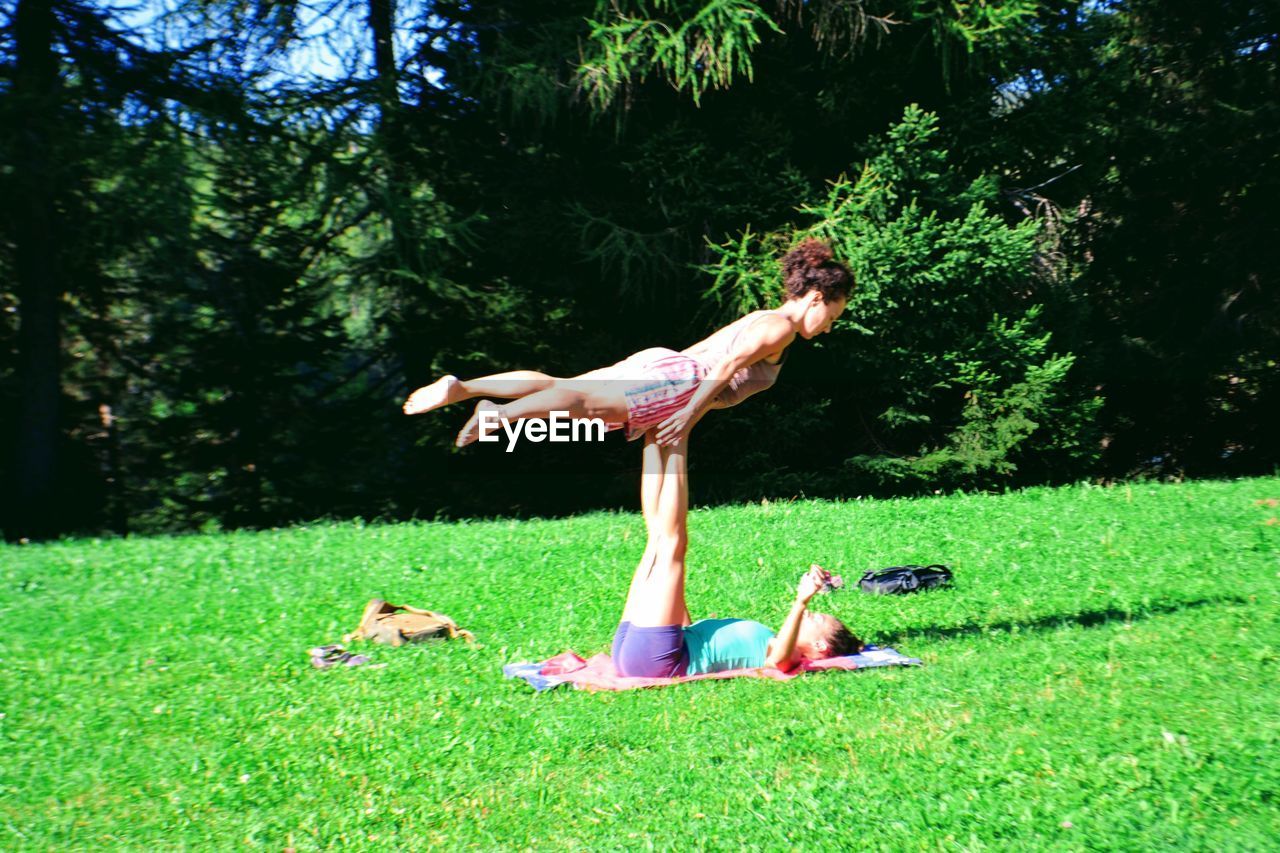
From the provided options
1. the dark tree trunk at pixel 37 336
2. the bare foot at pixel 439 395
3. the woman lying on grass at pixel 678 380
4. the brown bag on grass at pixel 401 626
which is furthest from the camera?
the dark tree trunk at pixel 37 336

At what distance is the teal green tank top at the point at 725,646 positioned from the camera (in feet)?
20.0

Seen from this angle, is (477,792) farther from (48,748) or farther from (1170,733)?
(1170,733)

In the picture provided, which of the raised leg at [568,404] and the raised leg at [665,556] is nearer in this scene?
the raised leg at [568,404]

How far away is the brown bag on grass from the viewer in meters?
7.25

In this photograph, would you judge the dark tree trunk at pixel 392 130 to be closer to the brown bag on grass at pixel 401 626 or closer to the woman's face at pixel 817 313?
the brown bag on grass at pixel 401 626

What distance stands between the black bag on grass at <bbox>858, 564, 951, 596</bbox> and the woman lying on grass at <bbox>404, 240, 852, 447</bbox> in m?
2.57

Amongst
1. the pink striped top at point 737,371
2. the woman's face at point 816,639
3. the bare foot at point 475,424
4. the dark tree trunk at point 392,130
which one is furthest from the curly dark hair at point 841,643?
the dark tree trunk at point 392,130

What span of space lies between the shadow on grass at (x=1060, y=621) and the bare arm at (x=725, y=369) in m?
2.14

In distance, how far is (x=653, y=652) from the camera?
233 inches

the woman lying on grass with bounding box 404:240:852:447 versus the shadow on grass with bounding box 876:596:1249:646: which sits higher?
the woman lying on grass with bounding box 404:240:852:447

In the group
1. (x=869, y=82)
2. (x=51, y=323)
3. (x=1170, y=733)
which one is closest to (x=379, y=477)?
(x=51, y=323)

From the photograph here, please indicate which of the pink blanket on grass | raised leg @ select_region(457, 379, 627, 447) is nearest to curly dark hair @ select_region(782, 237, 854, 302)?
raised leg @ select_region(457, 379, 627, 447)

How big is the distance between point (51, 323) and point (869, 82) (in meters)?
12.3

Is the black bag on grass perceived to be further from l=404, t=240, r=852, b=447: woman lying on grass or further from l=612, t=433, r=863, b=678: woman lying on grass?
l=404, t=240, r=852, b=447: woman lying on grass
